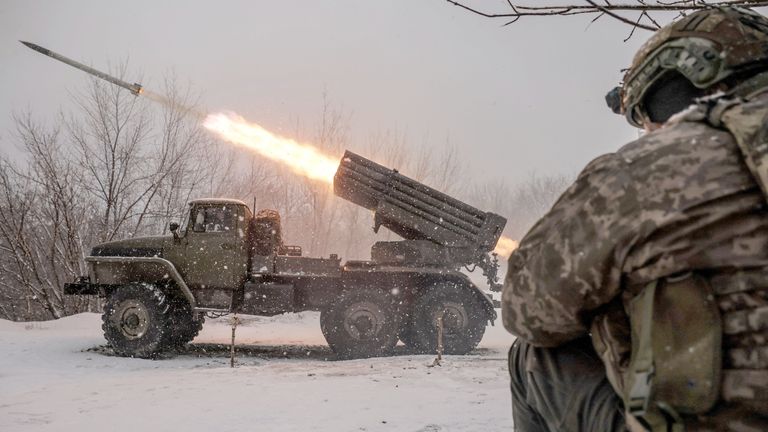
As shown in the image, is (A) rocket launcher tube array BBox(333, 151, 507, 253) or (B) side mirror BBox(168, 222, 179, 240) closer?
(B) side mirror BBox(168, 222, 179, 240)

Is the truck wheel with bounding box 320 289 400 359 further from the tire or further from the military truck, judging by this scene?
the tire

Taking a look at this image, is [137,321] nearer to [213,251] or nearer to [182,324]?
[182,324]

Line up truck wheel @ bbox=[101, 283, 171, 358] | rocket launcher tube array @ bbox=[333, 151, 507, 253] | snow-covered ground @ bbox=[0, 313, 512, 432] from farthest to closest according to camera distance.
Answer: rocket launcher tube array @ bbox=[333, 151, 507, 253], truck wheel @ bbox=[101, 283, 171, 358], snow-covered ground @ bbox=[0, 313, 512, 432]

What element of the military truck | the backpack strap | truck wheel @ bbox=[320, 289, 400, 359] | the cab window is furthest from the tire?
the backpack strap

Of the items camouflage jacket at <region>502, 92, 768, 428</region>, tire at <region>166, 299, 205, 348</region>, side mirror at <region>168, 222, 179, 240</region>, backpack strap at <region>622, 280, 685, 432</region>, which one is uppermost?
side mirror at <region>168, 222, 179, 240</region>

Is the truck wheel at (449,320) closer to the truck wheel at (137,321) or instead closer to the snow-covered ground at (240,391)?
the snow-covered ground at (240,391)

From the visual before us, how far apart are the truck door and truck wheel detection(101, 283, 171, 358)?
69cm

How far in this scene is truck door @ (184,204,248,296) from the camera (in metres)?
9.59

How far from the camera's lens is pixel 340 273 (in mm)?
9789

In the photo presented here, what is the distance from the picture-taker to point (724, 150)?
1322mm

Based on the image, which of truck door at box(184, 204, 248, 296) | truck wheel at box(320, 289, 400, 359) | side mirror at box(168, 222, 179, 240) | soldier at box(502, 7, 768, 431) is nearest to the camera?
soldier at box(502, 7, 768, 431)

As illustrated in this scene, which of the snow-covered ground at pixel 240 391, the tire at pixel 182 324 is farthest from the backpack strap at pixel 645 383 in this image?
the tire at pixel 182 324

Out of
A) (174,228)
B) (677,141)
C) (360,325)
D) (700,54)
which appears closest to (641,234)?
(677,141)

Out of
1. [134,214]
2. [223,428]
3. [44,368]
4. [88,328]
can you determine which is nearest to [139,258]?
[44,368]
